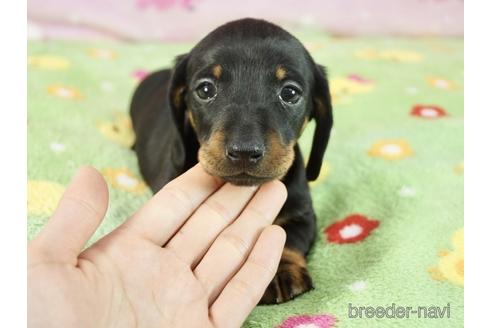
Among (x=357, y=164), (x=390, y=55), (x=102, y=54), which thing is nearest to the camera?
(x=357, y=164)

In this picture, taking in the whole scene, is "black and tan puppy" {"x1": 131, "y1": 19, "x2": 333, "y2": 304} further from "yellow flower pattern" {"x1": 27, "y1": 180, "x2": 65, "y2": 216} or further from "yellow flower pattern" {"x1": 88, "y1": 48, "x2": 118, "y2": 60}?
"yellow flower pattern" {"x1": 88, "y1": 48, "x2": 118, "y2": 60}

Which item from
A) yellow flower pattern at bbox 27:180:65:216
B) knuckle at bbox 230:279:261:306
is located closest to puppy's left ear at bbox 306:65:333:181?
knuckle at bbox 230:279:261:306

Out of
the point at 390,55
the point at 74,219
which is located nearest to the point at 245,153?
the point at 74,219

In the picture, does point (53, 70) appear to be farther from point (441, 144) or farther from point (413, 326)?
point (413, 326)

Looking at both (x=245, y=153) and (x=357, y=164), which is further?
(x=357, y=164)

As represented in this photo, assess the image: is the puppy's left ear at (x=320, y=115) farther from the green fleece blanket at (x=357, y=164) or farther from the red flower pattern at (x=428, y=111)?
the red flower pattern at (x=428, y=111)

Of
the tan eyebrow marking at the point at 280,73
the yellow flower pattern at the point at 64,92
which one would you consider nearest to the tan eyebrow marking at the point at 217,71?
the tan eyebrow marking at the point at 280,73

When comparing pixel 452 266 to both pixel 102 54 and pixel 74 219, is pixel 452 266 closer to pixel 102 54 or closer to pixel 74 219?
pixel 74 219
